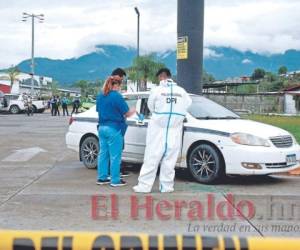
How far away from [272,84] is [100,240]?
84581mm

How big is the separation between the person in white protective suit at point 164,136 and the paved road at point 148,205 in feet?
0.77

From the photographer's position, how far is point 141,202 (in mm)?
7688

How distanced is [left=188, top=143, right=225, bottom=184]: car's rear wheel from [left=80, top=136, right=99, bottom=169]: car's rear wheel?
219 cm

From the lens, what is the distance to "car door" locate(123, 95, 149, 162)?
10148 millimetres

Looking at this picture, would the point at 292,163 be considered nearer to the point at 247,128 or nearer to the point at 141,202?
the point at 247,128

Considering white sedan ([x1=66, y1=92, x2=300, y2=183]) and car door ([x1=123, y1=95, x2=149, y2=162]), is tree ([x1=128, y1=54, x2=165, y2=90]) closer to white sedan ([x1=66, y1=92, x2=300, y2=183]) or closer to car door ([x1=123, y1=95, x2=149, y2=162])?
car door ([x1=123, y1=95, x2=149, y2=162])

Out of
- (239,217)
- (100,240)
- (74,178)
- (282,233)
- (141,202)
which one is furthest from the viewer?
(74,178)

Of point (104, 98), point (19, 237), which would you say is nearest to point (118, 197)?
point (104, 98)

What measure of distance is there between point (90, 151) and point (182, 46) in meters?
3.10

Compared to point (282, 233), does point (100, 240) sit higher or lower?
higher

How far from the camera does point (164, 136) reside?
27.7 ft

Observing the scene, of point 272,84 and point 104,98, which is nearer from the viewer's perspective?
point 104,98

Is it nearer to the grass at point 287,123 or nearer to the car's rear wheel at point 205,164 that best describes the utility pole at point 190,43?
the car's rear wheel at point 205,164

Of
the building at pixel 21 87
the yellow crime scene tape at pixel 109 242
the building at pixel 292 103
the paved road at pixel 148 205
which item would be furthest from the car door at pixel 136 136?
the building at pixel 21 87
